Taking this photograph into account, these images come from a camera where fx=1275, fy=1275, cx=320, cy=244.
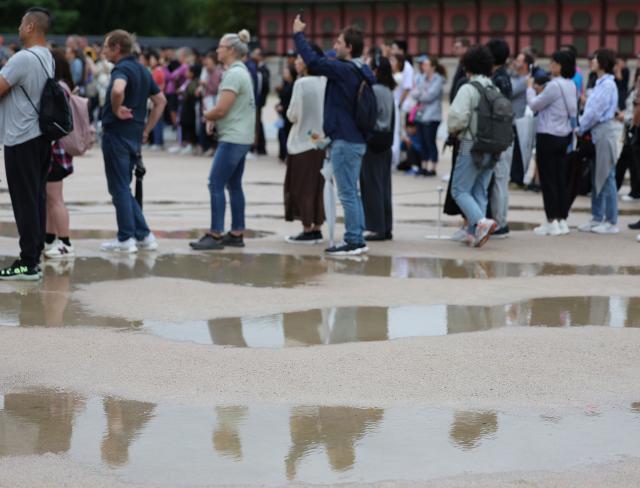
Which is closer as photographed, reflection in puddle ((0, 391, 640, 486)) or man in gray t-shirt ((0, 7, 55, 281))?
reflection in puddle ((0, 391, 640, 486))

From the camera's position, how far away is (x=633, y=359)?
687 cm

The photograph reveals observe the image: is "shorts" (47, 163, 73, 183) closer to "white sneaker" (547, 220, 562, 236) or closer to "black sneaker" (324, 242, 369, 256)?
"black sneaker" (324, 242, 369, 256)

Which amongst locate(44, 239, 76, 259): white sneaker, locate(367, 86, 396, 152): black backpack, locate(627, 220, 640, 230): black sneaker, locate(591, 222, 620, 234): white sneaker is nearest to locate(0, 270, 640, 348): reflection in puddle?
locate(44, 239, 76, 259): white sneaker

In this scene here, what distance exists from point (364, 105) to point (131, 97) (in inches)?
71.6

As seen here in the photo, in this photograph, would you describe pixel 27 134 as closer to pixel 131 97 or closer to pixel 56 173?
pixel 56 173

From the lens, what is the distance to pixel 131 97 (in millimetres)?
9867

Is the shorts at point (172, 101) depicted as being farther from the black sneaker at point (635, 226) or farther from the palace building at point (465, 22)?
the palace building at point (465, 22)

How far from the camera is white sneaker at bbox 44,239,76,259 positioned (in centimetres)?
988

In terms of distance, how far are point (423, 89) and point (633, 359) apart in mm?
11015

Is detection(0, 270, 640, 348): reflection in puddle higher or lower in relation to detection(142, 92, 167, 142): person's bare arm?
lower

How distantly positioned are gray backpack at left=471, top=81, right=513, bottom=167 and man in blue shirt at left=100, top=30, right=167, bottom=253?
2648mm

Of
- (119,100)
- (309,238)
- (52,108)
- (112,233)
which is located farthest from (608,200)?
(52,108)

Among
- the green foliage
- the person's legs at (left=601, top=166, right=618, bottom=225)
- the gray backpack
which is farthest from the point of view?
the green foliage

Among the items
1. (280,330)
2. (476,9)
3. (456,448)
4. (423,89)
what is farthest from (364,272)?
(476,9)
